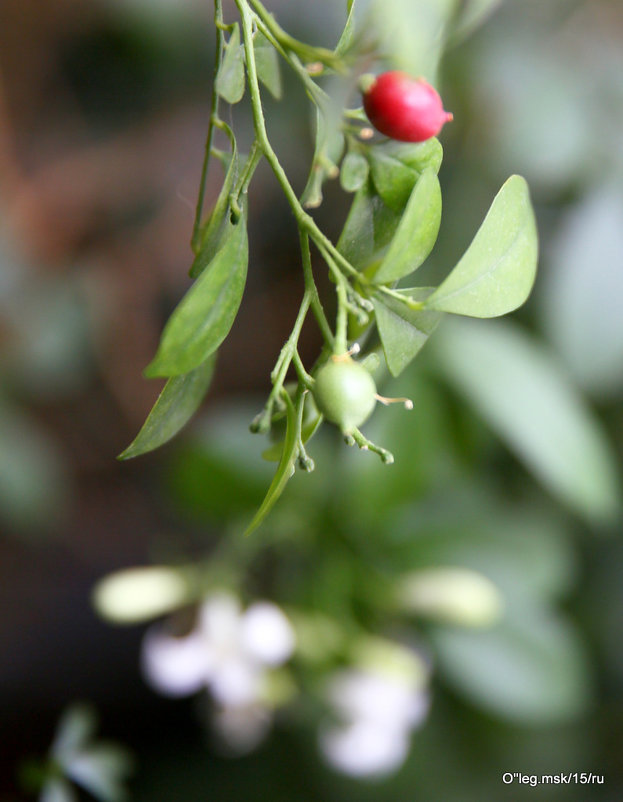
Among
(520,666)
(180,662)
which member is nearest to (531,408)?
(520,666)

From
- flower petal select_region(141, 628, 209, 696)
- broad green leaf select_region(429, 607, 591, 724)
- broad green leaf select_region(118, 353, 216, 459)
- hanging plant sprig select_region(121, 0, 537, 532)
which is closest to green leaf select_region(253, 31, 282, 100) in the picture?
hanging plant sprig select_region(121, 0, 537, 532)

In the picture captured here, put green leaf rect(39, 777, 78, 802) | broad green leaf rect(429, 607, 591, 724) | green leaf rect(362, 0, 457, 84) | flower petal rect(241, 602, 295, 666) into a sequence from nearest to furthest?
green leaf rect(362, 0, 457, 84)
green leaf rect(39, 777, 78, 802)
flower petal rect(241, 602, 295, 666)
broad green leaf rect(429, 607, 591, 724)

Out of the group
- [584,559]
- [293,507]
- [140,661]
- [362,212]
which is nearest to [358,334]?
[362,212]

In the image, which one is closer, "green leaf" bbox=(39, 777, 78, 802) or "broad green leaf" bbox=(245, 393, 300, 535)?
"broad green leaf" bbox=(245, 393, 300, 535)

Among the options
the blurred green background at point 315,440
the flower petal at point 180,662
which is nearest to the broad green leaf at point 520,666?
the blurred green background at point 315,440

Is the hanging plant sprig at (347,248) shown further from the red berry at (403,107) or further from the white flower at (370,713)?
the white flower at (370,713)

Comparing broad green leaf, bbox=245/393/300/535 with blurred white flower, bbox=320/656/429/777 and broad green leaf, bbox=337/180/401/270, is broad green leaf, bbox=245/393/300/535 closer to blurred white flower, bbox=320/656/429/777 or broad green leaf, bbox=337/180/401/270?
broad green leaf, bbox=337/180/401/270

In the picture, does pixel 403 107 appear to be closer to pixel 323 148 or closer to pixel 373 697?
pixel 323 148
